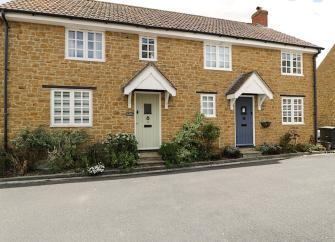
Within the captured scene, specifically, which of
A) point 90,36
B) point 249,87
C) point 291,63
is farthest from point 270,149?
point 90,36

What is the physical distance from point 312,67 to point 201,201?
12.7m

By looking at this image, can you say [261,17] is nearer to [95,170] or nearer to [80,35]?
[80,35]

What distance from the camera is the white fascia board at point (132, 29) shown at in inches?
378

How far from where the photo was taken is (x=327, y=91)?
1939 cm

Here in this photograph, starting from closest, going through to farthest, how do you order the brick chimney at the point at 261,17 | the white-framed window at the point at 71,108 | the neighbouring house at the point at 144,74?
the neighbouring house at the point at 144,74 → the white-framed window at the point at 71,108 → the brick chimney at the point at 261,17

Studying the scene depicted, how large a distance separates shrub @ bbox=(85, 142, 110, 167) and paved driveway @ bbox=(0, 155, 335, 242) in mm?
1634

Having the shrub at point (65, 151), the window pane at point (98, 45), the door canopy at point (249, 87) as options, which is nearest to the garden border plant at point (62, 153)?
the shrub at point (65, 151)

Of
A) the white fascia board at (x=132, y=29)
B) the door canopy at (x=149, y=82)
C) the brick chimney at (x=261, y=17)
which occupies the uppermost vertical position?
the brick chimney at (x=261, y=17)

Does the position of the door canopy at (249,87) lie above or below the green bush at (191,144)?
above

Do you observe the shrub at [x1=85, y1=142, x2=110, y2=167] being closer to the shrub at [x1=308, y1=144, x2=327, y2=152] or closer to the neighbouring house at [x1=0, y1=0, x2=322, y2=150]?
the neighbouring house at [x1=0, y1=0, x2=322, y2=150]

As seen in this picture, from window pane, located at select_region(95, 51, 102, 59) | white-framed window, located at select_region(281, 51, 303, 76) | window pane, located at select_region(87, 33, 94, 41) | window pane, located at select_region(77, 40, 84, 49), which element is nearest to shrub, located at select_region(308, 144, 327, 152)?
white-framed window, located at select_region(281, 51, 303, 76)

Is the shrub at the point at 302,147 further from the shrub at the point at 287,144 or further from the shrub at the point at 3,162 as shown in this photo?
the shrub at the point at 3,162

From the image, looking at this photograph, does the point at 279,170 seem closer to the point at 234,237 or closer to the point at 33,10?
the point at 234,237

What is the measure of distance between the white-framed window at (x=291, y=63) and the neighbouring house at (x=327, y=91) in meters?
6.60
